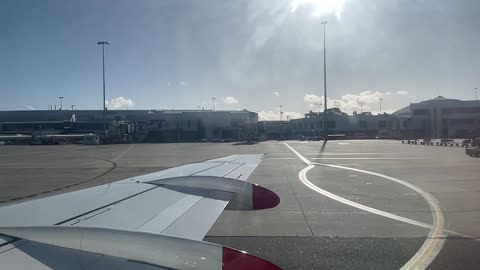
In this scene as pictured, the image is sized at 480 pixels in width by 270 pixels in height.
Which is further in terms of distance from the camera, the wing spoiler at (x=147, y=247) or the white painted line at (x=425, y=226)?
the white painted line at (x=425, y=226)

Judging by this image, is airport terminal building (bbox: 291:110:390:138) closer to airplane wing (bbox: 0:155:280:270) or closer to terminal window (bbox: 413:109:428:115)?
terminal window (bbox: 413:109:428:115)

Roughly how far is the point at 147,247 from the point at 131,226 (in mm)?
844

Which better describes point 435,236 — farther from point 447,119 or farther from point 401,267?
point 447,119

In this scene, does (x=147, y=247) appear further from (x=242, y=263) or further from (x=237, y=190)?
(x=237, y=190)

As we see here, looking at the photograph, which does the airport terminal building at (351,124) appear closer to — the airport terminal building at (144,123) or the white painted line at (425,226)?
the airport terminal building at (144,123)

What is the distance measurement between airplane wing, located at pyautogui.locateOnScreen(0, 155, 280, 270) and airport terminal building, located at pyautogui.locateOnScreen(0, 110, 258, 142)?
285 ft

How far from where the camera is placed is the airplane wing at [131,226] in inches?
96.5

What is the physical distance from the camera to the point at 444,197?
12.5 meters

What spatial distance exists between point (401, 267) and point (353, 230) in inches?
92.6

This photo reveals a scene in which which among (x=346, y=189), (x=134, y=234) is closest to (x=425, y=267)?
(x=134, y=234)

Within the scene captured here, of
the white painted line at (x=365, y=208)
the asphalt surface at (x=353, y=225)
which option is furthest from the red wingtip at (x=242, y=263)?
the white painted line at (x=365, y=208)

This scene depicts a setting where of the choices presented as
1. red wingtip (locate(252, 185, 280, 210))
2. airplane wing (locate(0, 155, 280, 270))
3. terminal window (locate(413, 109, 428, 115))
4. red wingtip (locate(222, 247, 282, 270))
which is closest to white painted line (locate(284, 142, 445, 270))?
red wingtip (locate(252, 185, 280, 210))

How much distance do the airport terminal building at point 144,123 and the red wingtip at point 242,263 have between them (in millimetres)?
89723

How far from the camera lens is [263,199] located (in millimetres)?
5438
